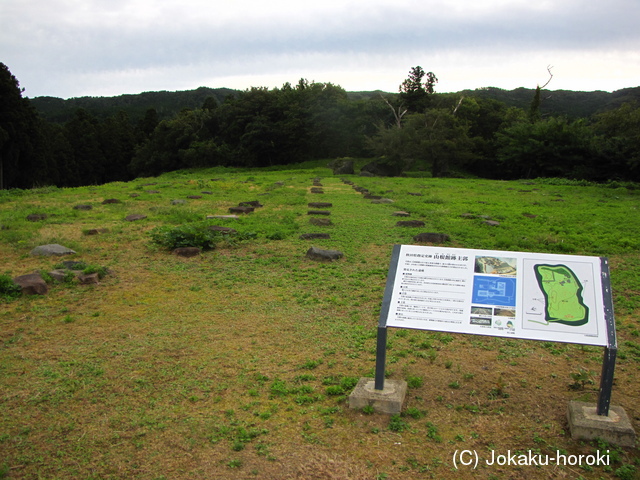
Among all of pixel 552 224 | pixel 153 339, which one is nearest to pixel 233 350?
pixel 153 339

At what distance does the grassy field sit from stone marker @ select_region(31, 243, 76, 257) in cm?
17

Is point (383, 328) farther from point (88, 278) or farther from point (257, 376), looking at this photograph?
point (88, 278)

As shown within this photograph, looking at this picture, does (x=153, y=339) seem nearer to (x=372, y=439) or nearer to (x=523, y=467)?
(x=372, y=439)

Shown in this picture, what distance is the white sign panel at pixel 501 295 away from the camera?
315cm

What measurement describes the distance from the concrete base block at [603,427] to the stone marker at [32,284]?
5690mm

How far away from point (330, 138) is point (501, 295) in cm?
3819

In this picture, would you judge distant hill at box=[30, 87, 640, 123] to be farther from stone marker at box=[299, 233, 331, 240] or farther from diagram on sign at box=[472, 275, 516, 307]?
diagram on sign at box=[472, 275, 516, 307]

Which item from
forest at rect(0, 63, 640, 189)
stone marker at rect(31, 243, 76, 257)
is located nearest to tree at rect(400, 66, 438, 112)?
forest at rect(0, 63, 640, 189)

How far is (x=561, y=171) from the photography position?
27484 mm

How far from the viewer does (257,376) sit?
3980 mm

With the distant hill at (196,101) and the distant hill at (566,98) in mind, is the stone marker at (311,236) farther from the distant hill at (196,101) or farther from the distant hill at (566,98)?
the distant hill at (566,98)

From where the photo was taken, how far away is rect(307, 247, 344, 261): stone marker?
7543 mm

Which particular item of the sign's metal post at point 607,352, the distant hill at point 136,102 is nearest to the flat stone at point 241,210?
the sign's metal post at point 607,352

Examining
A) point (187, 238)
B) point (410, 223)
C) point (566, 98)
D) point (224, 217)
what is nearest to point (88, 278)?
point (187, 238)
